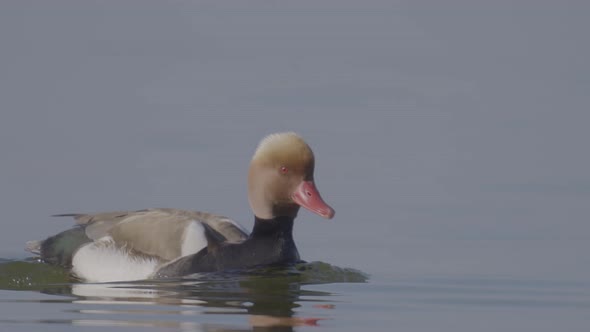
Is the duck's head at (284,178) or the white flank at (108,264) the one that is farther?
the duck's head at (284,178)

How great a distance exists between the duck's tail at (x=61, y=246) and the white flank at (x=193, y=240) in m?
0.97

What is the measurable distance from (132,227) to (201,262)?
0.75m

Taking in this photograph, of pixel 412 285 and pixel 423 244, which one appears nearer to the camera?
pixel 412 285

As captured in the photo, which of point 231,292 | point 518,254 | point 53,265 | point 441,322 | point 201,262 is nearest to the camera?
point 441,322

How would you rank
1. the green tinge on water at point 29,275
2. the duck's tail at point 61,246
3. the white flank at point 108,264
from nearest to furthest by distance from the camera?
the green tinge on water at point 29,275 → the white flank at point 108,264 → the duck's tail at point 61,246

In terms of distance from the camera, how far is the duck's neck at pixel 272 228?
476 inches

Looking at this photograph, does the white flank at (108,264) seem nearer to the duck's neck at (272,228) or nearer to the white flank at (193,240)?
the white flank at (193,240)

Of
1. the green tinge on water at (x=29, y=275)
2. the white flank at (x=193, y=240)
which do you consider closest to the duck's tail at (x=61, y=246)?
the green tinge on water at (x=29, y=275)

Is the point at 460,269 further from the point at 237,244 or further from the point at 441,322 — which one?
the point at 441,322

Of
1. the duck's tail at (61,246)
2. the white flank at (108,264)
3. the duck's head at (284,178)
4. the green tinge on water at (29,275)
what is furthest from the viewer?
the duck's tail at (61,246)

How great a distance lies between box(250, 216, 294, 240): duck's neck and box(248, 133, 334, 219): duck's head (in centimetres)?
4

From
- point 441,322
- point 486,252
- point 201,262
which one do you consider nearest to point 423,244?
point 486,252

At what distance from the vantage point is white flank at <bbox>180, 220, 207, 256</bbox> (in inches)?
466

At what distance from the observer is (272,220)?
12.2 meters
